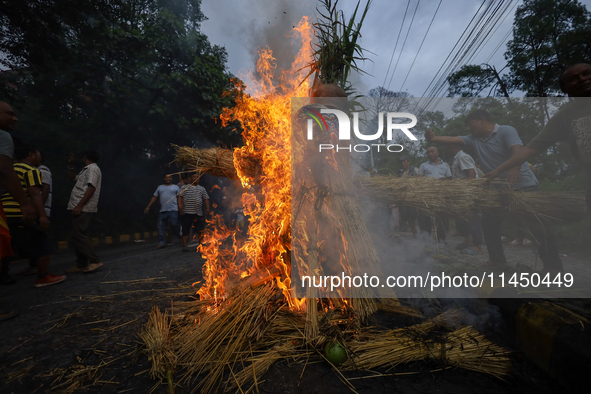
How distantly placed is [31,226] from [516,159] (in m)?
6.93

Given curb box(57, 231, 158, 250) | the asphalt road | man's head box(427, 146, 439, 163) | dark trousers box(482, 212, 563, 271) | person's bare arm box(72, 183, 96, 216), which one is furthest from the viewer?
curb box(57, 231, 158, 250)

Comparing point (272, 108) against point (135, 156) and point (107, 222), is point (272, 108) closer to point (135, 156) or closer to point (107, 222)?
point (107, 222)

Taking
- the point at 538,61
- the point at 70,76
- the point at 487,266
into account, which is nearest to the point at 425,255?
the point at 487,266

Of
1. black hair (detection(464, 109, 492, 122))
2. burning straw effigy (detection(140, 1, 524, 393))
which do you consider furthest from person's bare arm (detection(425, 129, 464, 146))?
burning straw effigy (detection(140, 1, 524, 393))

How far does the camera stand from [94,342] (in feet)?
7.64

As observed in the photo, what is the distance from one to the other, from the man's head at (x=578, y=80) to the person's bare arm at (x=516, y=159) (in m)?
→ 0.77

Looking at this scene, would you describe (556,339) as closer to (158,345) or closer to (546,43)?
(158,345)

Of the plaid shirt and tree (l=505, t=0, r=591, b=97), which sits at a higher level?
tree (l=505, t=0, r=591, b=97)

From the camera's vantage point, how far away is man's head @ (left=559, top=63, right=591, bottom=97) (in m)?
2.50

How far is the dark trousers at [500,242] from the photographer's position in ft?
10.6

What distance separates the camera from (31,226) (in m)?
3.60

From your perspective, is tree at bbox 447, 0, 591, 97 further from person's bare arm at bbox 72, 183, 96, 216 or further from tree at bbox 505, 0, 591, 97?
person's bare arm at bbox 72, 183, 96, 216

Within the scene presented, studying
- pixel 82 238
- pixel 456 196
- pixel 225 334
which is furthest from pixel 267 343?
pixel 82 238

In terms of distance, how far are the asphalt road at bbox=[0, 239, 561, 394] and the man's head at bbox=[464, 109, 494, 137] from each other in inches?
120
